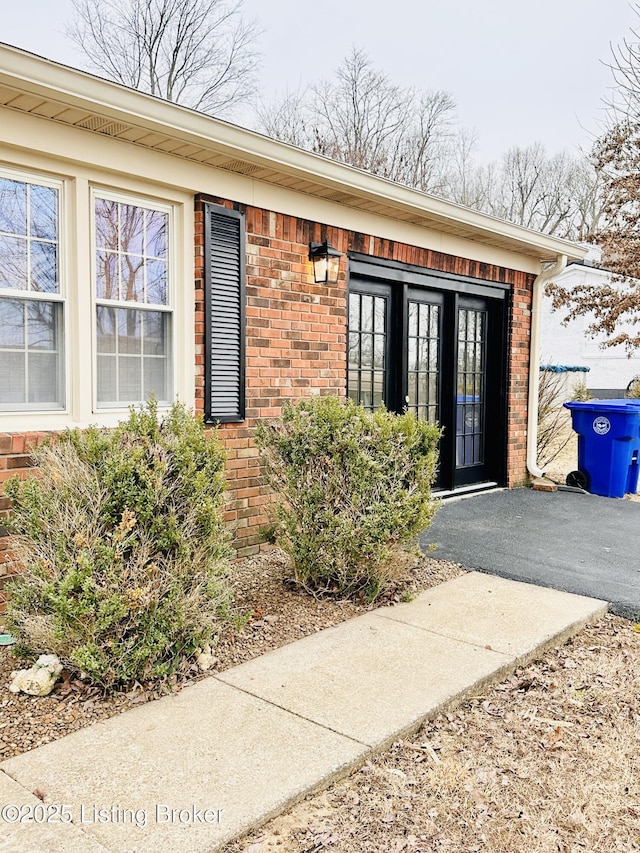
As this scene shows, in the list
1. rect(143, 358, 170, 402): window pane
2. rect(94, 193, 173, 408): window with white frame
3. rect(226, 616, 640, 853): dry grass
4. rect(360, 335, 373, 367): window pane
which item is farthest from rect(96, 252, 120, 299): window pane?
rect(226, 616, 640, 853): dry grass

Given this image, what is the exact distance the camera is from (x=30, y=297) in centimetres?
374

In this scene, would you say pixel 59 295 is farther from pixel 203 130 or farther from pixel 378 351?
pixel 378 351

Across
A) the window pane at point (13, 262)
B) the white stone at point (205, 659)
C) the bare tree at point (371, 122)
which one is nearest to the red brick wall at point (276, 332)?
the window pane at point (13, 262)

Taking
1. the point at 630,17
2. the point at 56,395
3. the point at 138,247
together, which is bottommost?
the point at 56,395

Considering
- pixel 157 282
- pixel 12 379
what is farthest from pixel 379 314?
pixel 12 379

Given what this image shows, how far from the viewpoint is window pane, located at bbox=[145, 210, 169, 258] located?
169 inches

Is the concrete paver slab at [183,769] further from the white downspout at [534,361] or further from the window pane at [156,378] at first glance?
the white downspout at [534,361]

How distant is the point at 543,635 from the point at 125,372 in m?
2.83

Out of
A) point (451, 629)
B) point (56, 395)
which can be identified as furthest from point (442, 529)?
point (56, 395)

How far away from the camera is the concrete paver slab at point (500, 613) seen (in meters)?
3.49

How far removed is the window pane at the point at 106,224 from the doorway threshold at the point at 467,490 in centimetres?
399

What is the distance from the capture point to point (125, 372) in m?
4.24

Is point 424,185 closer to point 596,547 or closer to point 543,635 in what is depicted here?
point 596,547

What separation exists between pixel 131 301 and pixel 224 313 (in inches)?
25.4
